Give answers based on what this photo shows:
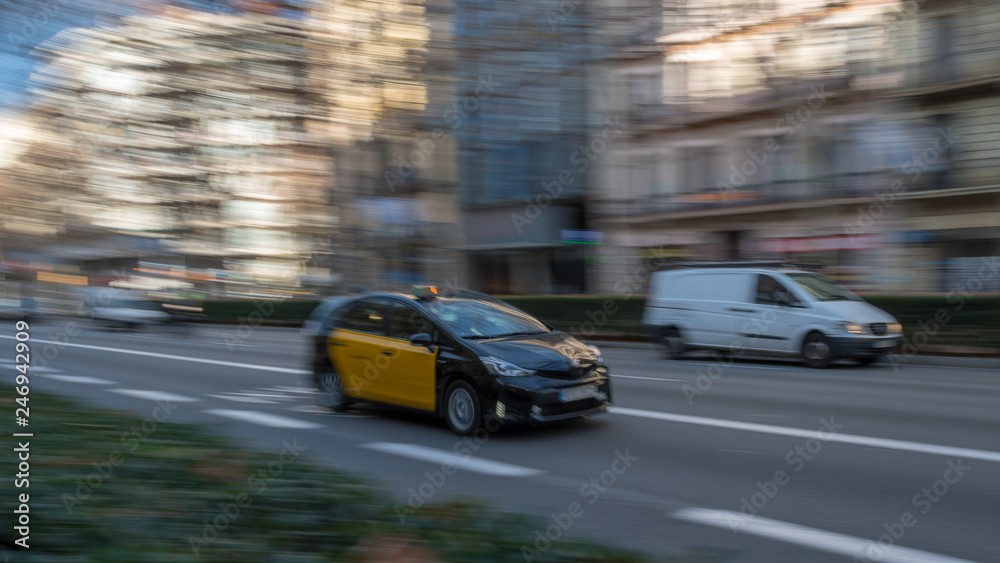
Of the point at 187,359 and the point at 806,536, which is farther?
the point at 187,359

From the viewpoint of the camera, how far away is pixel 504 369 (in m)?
8.21

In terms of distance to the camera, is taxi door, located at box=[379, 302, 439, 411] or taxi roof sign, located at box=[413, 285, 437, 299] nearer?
taxi door, located at box=[379, 302, 439, 411]

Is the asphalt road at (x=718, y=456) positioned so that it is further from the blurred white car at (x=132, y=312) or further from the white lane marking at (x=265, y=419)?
the blurred white car at (x=132, y=312)

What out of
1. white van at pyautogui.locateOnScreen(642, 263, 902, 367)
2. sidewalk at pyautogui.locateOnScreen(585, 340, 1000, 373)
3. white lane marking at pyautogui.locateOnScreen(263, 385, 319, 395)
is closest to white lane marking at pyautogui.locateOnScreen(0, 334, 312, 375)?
white lane marking at pyautogui.locateOnScreen(263, 385, 319, 395)

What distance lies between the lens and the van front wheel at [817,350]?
14711mm

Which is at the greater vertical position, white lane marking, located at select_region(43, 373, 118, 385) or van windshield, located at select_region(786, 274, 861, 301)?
van windshield, located at select_region(786, 274, 861, 301)

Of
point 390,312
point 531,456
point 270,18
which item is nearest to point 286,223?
point 270,18

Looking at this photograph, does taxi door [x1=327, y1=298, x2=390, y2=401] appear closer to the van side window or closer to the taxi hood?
the taxi hood

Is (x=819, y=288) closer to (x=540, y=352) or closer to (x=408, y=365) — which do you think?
(x=540, y=352)

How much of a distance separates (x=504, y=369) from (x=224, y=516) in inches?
206

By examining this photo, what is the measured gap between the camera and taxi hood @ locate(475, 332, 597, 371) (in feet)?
27.3

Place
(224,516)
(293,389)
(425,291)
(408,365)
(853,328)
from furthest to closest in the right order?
(853,328), (293,389), (425,291), (408,365), (224,516)

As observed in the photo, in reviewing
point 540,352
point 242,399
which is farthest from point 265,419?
point 540,352

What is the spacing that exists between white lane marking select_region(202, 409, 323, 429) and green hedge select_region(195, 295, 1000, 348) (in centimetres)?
1284
